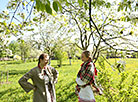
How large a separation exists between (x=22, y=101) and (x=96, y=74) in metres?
3.38

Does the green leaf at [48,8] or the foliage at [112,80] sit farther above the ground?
the green leaf at [48,8]

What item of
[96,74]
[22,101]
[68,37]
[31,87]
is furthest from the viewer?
[68,37]

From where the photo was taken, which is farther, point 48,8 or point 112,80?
point 112,80

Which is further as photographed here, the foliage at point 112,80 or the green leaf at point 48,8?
the foliage at point 112,80

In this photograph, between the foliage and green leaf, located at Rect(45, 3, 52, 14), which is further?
the foliage

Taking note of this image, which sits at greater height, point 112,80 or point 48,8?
point 48,8

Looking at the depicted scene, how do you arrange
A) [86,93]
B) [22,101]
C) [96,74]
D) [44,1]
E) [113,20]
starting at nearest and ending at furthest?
[44,1] < [86,93] < [96,74] < [22,101] < [113,20]

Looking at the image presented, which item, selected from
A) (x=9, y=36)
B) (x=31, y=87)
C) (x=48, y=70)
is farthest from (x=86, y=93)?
(x=9, y=36)

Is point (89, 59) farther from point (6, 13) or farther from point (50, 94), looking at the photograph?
point (6, 13)

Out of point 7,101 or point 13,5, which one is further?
point 7,101

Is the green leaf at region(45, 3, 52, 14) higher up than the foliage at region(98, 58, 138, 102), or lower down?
higher up

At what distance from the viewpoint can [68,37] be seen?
982cm

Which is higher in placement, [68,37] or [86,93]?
[68,37]

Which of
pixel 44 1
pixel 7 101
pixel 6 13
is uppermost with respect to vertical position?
pixel 6 13
